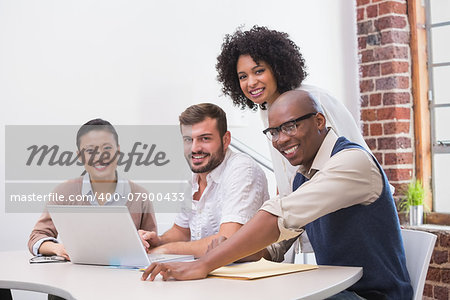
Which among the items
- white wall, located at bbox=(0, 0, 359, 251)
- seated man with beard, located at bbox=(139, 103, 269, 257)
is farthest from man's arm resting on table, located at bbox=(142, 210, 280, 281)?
white wall, located at bbox=(0, 0, 359, 251)

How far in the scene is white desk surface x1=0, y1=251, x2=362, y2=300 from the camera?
138 centimetres

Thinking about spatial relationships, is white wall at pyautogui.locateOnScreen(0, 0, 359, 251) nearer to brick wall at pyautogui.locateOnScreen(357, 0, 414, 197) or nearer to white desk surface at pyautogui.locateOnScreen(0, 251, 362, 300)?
brick wall at pyautogui.locateOnScreen(357, 0, 414, 197)

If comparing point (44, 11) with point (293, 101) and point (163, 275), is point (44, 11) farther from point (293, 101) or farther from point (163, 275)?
point (163, 275)

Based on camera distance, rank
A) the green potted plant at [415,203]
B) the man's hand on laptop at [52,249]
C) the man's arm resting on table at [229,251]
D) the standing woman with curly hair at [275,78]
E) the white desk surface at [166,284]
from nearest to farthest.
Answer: the white desk surface at [166,284]
the man's arm resting on table at [229,251]
the man's hand on laptop at [52,249]
the standing woman with curly hair at [275,78]
the green potted plant at [415,203]

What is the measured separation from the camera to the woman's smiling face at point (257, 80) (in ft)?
8.73

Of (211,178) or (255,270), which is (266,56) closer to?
(211,178)

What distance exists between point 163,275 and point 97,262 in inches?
16.7

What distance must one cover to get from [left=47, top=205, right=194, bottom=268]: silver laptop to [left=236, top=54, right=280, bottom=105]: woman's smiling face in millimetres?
960

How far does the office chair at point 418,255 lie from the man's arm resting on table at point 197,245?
1.92 feet

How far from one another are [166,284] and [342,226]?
536mm

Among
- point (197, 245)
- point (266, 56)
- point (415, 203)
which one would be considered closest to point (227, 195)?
point (197, 245)

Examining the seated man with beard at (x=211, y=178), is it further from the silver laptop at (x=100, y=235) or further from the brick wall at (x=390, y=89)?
the brick wall at (x=390, y=89)

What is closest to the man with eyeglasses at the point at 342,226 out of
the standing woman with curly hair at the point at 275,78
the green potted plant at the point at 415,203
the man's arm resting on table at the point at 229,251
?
the man's arm resting on table at the point at 229,251

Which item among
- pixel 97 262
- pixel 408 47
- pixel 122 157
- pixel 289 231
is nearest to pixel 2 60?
pixel 122 157
